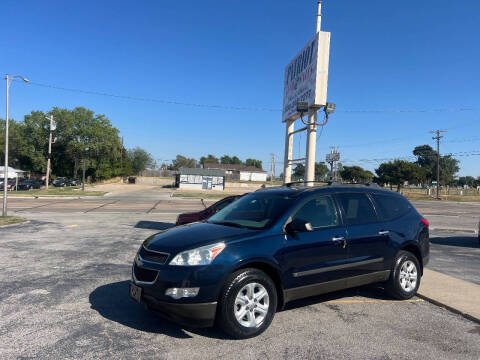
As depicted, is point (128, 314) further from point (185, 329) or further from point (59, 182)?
point (59, 182)

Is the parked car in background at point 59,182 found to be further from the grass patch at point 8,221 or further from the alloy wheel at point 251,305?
the alloy wheel at point 251,305

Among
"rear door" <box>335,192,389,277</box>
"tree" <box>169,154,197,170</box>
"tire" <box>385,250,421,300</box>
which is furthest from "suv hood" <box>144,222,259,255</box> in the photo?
"tree" <box>169,154,197,170</box>

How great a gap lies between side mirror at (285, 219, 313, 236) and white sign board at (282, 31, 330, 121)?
8156mm

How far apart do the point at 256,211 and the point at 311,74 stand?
8427mm

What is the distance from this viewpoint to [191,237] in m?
4.16

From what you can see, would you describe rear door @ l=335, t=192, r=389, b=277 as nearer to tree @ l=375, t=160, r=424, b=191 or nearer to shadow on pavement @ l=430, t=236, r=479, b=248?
shadow on pavement @ l=430, t=236, r=479, b=248

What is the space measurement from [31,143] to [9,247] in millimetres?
61126

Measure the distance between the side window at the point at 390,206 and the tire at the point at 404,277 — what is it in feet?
1.84

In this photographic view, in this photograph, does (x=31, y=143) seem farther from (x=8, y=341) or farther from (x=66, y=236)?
(x=8, y=341)

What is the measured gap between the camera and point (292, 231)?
4332mm

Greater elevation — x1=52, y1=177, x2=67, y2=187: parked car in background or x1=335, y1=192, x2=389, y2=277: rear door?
x1=335, y1=192, x2=389, y2=277: rear door

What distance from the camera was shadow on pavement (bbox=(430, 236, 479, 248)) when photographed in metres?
11.5

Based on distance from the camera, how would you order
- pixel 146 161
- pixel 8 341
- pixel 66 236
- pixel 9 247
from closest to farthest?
pixel 8 341, pixel 9 247, pixel 66 236, pixel 146 161

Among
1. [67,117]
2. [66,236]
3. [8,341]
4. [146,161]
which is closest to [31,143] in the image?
[67,117]
